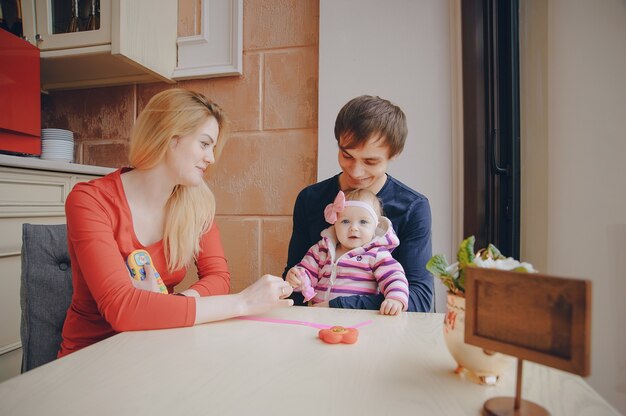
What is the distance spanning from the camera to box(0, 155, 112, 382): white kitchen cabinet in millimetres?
1632

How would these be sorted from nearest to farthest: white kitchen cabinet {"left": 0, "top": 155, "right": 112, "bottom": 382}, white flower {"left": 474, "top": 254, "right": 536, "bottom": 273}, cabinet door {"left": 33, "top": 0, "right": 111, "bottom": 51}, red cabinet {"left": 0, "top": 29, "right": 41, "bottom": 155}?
1. white flower {"left": 474, "top": 254, "right": 536, "bottom": 273}
2. white kitchen cabinet {"left": 0, "top": 155, "right": 112, "bottom": 382}
3. red cabinet {"left": 0, "top": 29, "right": 41, "bottom": 155}
4. cabinet door {"left": 33, "top": 0, "right": 111, "bottom": 51}

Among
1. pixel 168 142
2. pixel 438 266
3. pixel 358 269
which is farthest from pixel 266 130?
pixel 438 266

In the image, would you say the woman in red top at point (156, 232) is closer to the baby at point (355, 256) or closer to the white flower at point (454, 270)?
the baby at point (355, 256)

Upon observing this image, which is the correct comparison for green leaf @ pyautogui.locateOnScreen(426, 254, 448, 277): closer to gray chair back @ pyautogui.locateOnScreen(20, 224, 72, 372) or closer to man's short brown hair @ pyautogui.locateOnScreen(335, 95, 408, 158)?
man's short brown hair @ pyautogui.locateOnScreen(335, 95, 408, 158)

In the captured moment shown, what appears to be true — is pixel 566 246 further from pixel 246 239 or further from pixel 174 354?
pixel 246 239

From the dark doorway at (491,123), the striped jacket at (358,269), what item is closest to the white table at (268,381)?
the striped jacket at (358,269)

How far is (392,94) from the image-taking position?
1.72 meters

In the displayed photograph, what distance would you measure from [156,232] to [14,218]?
92 centimetres

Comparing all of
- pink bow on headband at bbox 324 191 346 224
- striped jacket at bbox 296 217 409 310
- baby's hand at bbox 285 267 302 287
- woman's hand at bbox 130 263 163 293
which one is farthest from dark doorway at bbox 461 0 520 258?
woman's hand at bbox 130 263 163 293

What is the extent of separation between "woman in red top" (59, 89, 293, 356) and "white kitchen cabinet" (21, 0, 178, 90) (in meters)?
0.82

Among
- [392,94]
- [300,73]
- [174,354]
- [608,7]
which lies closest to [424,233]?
[392,94]

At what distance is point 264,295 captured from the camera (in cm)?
94

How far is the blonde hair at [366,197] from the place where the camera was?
1.27 metres

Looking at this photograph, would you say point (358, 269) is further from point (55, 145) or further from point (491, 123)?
point (55, 145)
